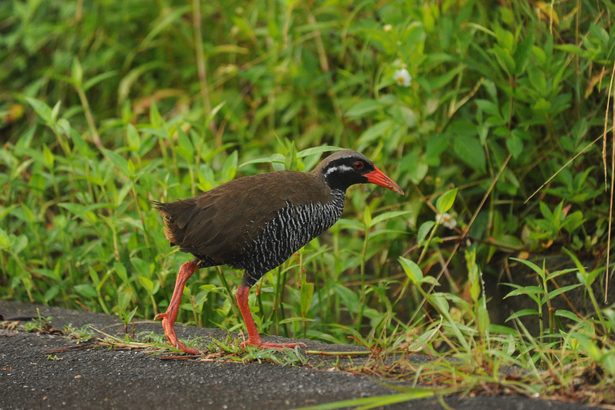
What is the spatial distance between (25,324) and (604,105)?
11.7 feet

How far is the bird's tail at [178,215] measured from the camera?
16.3 ft

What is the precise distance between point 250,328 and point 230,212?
1.82ft

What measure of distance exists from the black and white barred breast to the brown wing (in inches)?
1.2

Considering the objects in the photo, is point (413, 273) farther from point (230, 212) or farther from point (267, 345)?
point (230, 212)

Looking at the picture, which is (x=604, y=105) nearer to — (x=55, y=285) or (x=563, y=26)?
→ (x=563, y=26)

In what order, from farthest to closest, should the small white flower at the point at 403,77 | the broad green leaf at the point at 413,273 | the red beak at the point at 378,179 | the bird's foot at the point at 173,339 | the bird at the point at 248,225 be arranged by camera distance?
the small white flower at the point at 403,77
the red beak at the point at 378,179
the bird at the point at 248,225
the bird's foot at the point at 173,339
the broad green leaf at the point at 413,273

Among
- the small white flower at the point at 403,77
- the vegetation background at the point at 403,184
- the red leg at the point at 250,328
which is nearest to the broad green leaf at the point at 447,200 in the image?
the vegetation background at the point at 403,184

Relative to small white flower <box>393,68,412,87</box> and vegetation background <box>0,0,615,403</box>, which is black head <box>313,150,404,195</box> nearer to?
vegetation background <box>0,0,615,403</box>

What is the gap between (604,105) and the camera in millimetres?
6230

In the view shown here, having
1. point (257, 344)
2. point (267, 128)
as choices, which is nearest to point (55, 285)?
point (257, 344)

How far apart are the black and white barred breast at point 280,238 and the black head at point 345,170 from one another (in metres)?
A: 0.25

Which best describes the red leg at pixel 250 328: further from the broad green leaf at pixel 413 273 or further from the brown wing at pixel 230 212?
the broad green leaf at pixel 413 273

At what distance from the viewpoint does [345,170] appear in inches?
209

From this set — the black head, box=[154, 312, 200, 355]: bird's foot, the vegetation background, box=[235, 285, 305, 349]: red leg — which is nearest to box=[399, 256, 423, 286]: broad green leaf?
the vegetation background
